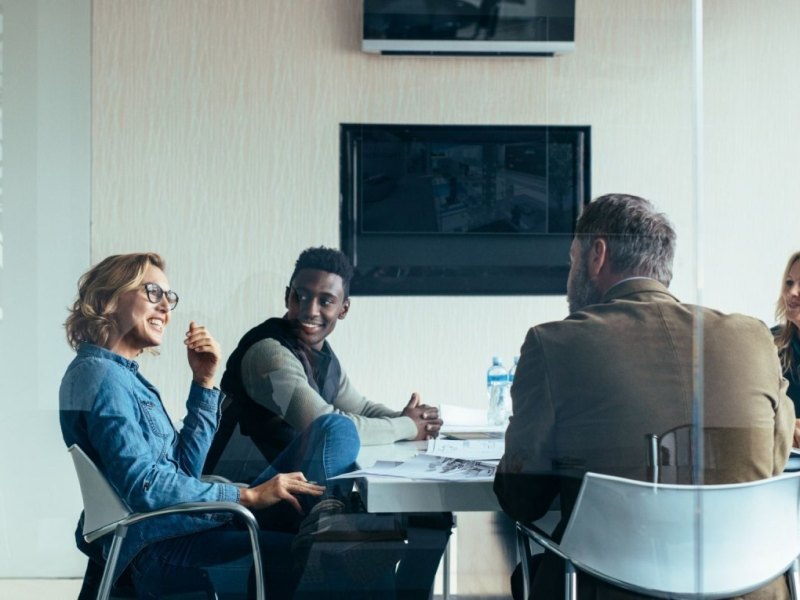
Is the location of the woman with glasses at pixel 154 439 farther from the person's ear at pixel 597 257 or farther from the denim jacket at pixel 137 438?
the person's ear at pixel 597 257

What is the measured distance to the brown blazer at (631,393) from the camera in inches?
74.2

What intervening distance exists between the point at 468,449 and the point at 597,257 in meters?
0.58

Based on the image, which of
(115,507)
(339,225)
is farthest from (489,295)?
(115,507)

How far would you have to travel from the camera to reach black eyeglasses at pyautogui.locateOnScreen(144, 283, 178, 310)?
7.25 ft

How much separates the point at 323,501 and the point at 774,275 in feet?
4.50

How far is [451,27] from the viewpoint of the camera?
7.48 feet

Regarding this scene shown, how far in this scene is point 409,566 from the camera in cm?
233

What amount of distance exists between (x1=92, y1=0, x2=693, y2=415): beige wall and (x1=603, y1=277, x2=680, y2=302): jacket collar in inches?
9.4

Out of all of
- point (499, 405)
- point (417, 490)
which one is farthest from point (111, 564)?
point (499, 405)

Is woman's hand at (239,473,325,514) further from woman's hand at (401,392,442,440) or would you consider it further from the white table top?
woman's hand at (401,392,442,440)

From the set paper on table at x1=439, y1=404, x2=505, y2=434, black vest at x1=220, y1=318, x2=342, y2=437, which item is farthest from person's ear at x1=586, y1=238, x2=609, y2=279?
black vest at x1=220, y1=318, x2=342, y2=437

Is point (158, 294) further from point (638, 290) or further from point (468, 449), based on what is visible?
point (638, 290)

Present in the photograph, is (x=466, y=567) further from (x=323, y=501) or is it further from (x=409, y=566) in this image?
(x=323, y=501)

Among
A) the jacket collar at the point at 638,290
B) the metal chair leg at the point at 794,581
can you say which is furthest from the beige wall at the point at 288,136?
the metal chair leg at the point at 794,581
